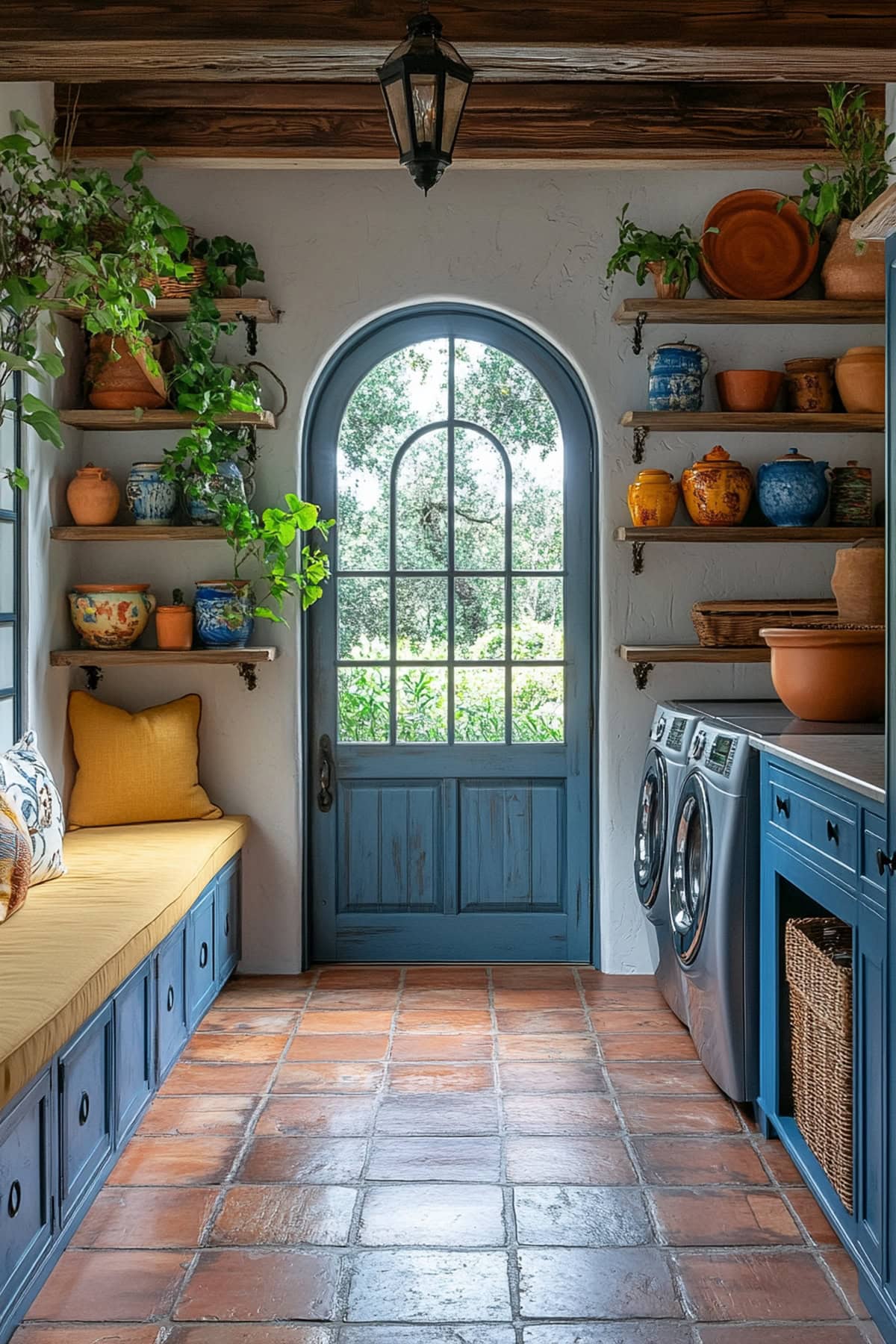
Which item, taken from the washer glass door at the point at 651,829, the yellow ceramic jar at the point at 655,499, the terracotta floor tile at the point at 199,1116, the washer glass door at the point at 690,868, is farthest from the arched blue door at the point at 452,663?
the terracotta floor tile at the point at 199,1116

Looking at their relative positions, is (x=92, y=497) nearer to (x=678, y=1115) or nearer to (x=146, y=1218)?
(x=146, y=1218)

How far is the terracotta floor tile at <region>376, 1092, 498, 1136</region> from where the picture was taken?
9.78 feet

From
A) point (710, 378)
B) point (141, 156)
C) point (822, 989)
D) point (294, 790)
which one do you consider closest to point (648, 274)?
point (710, 378)

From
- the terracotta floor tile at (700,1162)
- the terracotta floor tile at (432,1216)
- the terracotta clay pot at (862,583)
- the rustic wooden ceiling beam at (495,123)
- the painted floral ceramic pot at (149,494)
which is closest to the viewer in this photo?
the terracotta floor tile at (432,1216)

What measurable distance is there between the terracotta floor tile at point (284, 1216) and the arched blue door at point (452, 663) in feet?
5.82

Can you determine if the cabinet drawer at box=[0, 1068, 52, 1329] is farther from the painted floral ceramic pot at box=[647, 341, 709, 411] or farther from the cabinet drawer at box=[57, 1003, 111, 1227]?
the painted floral ceramic pot at box=[647, 341, 709, 411]

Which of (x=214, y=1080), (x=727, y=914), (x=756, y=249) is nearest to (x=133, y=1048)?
(x=214, y=1080)

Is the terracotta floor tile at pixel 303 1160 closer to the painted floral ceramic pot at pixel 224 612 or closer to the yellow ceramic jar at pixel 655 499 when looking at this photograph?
the painted floral ceramic pot at pixel 224 612

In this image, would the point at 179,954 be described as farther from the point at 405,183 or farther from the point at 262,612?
the point at 405,183

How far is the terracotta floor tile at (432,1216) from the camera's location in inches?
95.9

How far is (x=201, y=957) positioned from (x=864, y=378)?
2.84m

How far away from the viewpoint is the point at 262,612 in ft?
13.4

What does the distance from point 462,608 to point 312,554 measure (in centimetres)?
58

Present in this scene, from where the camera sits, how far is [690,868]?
3.36 meters
